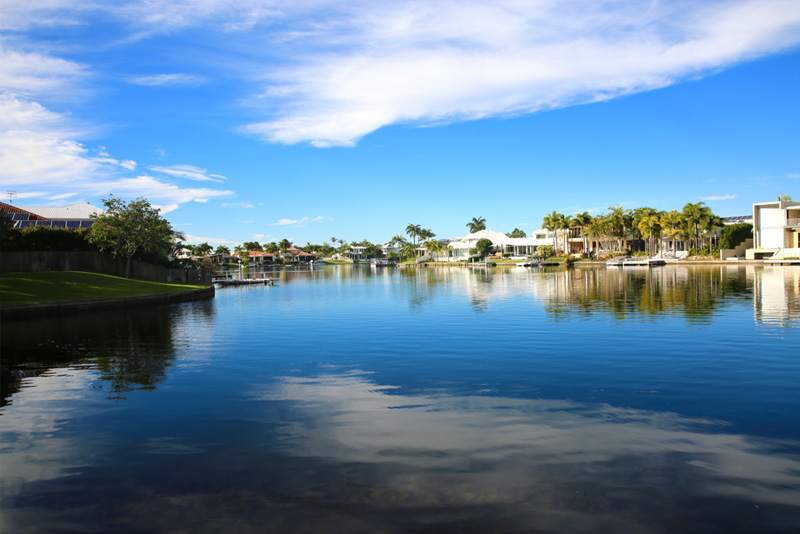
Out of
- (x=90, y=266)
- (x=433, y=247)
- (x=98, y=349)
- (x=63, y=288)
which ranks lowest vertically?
(x=98, y=349)

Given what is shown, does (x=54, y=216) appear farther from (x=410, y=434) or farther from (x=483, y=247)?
(x=483, y=247)

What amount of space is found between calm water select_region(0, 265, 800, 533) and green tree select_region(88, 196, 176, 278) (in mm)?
26929

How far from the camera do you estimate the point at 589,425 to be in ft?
29.7

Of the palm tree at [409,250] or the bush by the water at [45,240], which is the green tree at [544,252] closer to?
the palm tree at [409,250]

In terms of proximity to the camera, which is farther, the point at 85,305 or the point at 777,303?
the point at 85,305

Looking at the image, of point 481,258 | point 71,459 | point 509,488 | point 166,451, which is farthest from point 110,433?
point 481,258

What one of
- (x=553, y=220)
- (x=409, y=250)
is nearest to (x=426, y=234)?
(x=409, y=250)

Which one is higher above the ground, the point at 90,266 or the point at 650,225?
the point at 650,225

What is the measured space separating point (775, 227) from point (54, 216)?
108 m

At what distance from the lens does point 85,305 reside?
30.9 metres

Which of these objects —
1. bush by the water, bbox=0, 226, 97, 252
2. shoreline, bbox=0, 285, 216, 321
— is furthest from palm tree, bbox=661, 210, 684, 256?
bush by the water, bbox=0, 226, 97, 252

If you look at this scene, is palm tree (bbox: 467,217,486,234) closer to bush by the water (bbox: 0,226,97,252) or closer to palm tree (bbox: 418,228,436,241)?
palm tree (bbox: 418,228,436,241)

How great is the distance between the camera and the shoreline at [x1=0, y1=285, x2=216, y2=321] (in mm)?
26984

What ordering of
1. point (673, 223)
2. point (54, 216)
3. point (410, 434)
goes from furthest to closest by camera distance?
point (673, 223) → point (54, 216) → point (410, 434)
